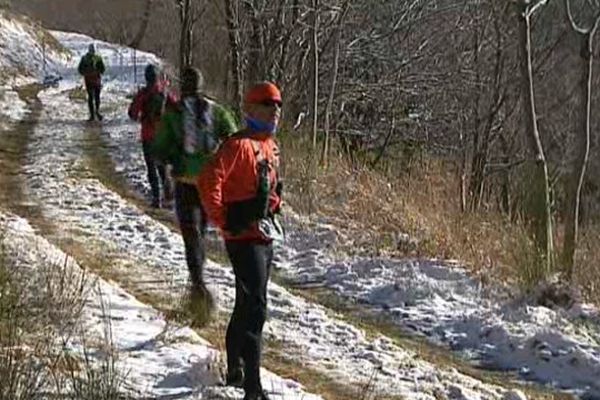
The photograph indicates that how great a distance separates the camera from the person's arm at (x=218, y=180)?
18.5 ft

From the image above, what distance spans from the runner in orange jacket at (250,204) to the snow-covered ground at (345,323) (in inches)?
22.2

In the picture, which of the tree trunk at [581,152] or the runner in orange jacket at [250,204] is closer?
the runner in orange jacket at [250,204]

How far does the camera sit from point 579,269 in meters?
10.9

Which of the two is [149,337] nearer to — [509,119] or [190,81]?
[190,81]

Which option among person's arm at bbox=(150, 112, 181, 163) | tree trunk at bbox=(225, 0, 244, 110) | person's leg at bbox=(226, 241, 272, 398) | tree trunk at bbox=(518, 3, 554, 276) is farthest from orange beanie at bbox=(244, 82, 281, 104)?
tree trunk at bbox=(225, 0, 244, 110)

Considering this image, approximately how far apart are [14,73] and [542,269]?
2895 centimetres

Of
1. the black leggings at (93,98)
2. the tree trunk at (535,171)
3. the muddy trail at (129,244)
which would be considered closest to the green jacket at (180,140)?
the muddy trail at (129,244)

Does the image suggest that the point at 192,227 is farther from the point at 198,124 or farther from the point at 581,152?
the point at 581,152

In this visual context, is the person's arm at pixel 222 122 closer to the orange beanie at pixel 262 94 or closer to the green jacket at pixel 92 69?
the orange beanie at pixel 262 94

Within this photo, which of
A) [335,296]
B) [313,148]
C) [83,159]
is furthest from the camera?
[83,159]

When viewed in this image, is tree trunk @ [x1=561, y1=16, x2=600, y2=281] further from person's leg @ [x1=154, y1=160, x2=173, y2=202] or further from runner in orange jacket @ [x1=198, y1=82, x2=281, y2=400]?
runner in orange jacket @ [x1=198, y1=82, x2=281, y2=400]

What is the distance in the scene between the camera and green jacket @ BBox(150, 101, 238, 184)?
7707mm

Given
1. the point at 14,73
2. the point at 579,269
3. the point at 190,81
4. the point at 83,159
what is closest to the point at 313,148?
the point at 83,159

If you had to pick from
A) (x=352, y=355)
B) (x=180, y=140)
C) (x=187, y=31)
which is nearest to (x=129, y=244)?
(x=180, y=140)
